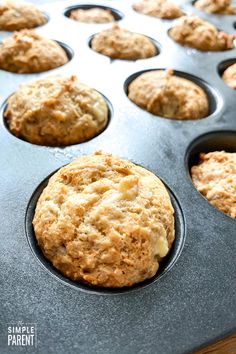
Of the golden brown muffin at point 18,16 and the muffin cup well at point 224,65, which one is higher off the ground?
the golden brown muffin at point 18,16

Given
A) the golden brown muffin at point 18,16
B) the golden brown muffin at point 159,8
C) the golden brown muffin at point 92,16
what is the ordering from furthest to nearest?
the golden brown muffin at point 159,8 → the golden brown muffin at point 92,16 → the golden brown muffin at point 18,16

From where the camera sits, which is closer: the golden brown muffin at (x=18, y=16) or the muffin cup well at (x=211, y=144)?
the muffin cup well at (x=211, y=144)

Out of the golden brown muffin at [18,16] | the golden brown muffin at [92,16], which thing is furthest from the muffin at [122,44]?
the golden brown muffin at [18,16]

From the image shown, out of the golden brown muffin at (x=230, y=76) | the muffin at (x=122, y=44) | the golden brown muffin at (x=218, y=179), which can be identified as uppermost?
the muffin at (x=122, y=44)

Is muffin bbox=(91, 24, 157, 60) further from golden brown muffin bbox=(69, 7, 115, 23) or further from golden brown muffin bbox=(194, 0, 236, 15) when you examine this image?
golden brown muffin bbox=(194, 0, 236, 15)

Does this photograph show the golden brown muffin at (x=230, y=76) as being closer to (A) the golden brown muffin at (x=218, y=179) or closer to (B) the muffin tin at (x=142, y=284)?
(B) the muffin tin at (x=142, y=284)

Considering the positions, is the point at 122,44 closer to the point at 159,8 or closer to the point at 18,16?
the point at 18,16

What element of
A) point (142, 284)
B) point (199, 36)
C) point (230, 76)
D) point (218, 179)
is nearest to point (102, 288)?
point (142, 284)
